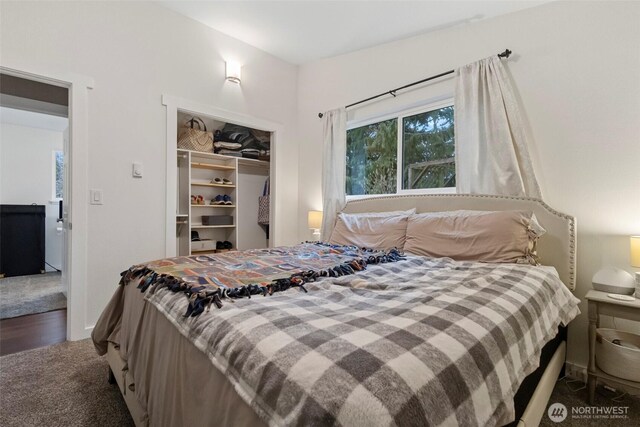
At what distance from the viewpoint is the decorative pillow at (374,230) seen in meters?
2.22

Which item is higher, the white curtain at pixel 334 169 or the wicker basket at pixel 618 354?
the white curtain at pixel 334 169

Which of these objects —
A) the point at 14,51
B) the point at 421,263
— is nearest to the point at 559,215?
the point at 421,263

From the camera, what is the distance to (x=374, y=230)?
92.5 inches

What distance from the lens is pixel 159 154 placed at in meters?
2.66

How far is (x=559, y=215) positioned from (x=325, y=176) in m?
2.08

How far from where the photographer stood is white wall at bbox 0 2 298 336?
215 cm

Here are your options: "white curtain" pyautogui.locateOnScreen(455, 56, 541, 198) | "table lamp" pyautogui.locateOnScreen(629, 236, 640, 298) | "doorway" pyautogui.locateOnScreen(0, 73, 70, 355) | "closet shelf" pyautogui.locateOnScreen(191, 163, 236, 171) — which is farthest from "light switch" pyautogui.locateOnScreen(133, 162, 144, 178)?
"table lamp" pyautogui.locateOnScreen(629, 236, 640, 298)

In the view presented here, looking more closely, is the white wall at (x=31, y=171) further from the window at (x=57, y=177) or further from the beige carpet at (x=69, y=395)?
the beige carpet at (x=69, y=395)

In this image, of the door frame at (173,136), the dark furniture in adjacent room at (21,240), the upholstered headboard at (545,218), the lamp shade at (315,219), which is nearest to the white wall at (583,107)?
the upholstered headboard at (545,218)

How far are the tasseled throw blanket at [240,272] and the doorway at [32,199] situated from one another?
7.69ft

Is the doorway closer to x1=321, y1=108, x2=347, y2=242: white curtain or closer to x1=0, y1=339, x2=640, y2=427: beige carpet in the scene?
x1=0, y1=339, x2=640, y2=427: beige carpet

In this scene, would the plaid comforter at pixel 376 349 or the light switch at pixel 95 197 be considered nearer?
the plaid comforter at pixel 376 349

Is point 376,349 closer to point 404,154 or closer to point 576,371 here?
point 576,371

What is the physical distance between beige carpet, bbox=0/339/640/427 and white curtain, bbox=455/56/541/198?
125cm
